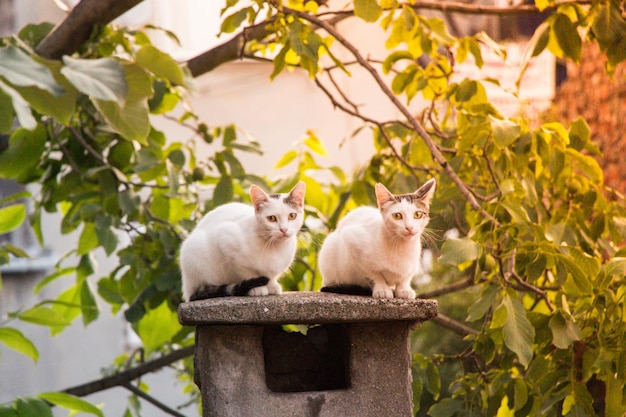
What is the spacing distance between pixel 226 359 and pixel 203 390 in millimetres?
71

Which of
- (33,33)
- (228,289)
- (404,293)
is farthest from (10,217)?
(404,293)

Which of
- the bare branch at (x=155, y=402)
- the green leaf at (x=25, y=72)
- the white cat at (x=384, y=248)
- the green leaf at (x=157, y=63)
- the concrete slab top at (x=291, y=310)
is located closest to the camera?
the green leaf at (x=25, y=72)

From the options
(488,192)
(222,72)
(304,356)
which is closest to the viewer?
(304,356)

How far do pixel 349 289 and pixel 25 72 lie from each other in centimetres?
102

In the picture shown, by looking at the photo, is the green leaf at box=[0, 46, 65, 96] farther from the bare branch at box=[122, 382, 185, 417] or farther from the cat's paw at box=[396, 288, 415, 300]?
the bare branch at box=[122, 382, 185, 417]

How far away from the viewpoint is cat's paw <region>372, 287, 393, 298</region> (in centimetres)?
160

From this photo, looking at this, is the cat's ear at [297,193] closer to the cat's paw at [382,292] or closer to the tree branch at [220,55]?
the cat's paw at [382,292]

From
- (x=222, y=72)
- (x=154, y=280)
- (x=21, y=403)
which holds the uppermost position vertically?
(x=222, y=72)

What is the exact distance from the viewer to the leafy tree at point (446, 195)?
193 centimetres

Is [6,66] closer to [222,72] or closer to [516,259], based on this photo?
[516,259]

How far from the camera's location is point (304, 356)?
1.73 meters

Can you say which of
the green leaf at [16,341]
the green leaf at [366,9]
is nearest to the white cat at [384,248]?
the green leaf at [366,9]

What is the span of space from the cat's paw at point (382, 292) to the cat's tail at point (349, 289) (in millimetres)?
48

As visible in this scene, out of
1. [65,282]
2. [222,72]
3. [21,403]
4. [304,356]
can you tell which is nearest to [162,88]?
[21,403]
